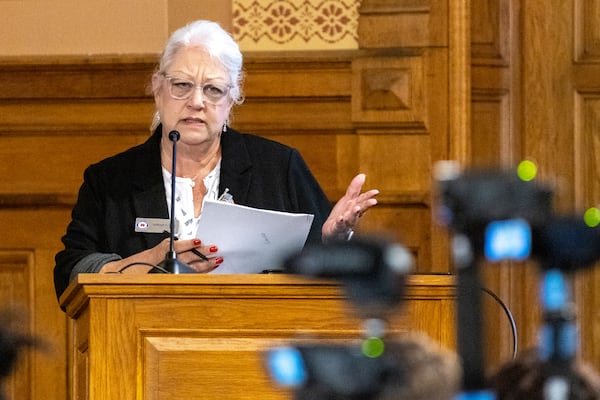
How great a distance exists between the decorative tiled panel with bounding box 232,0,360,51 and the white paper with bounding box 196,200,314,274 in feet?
6.12

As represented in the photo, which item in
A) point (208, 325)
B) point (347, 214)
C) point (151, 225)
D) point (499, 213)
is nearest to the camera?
point (499, 213)

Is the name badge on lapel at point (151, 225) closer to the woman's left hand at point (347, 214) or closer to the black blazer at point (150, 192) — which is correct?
the black blazer at point (150, 192)

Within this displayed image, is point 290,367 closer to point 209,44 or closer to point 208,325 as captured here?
point 208,325

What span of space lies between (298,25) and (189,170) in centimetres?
130

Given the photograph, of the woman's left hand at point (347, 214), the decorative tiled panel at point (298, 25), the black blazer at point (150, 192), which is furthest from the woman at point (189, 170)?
the decorative tiled panel at point (298, 25)

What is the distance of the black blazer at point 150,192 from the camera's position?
13.7 ft

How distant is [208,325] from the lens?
328 centimetres

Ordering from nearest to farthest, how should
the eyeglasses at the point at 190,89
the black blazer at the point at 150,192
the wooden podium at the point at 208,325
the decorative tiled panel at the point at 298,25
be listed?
the wooden podium at the point at 208,325
the black blazer at the point at 150,192
the eyeglasses at the point at 190,89
the decorative tiled panel at the point at 298,25

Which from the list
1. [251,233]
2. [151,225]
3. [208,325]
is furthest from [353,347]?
[151,225]

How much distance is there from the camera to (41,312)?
540cm

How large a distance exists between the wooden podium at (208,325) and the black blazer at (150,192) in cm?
84

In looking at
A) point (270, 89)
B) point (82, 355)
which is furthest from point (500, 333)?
point (82, 355)

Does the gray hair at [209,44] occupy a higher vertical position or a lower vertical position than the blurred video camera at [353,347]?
higher

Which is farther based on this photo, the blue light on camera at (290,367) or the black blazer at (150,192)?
the black blazer at (150,192)
